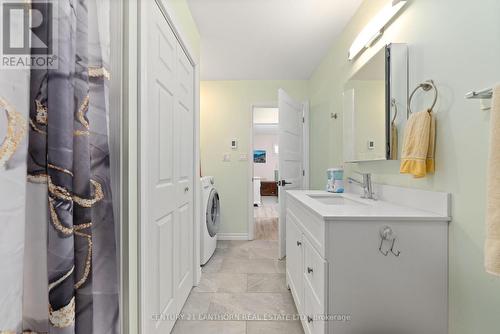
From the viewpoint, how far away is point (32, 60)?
0.62 metres

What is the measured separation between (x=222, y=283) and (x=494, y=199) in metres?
2.07

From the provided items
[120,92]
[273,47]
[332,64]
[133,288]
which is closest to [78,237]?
[133,288]

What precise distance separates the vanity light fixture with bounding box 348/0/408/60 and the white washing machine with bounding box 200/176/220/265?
6.22 ft

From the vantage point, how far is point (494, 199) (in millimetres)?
697

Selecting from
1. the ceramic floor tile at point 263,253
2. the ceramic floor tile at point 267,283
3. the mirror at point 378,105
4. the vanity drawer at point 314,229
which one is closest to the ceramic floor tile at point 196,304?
the ceramic floor tile at point 267,283

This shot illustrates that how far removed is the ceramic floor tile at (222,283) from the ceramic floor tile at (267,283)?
0.22ft

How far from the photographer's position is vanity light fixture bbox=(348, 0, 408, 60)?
1446mm

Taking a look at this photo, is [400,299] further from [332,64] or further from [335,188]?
[332,64]

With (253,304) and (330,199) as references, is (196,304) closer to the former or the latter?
(253,304)

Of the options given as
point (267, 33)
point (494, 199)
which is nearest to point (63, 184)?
point (494, 199)

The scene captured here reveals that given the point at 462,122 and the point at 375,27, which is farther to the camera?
the point at 375,27

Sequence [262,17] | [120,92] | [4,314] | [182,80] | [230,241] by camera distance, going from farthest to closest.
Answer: [230,241] → [262,17] → [182,80] → [120,92] → [4,314]

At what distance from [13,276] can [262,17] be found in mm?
2277

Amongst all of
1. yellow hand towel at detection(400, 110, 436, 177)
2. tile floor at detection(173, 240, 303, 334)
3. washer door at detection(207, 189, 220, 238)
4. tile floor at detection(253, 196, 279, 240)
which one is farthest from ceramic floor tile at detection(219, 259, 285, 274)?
yellow hand towel at detection(400, 110, 436, 177)
